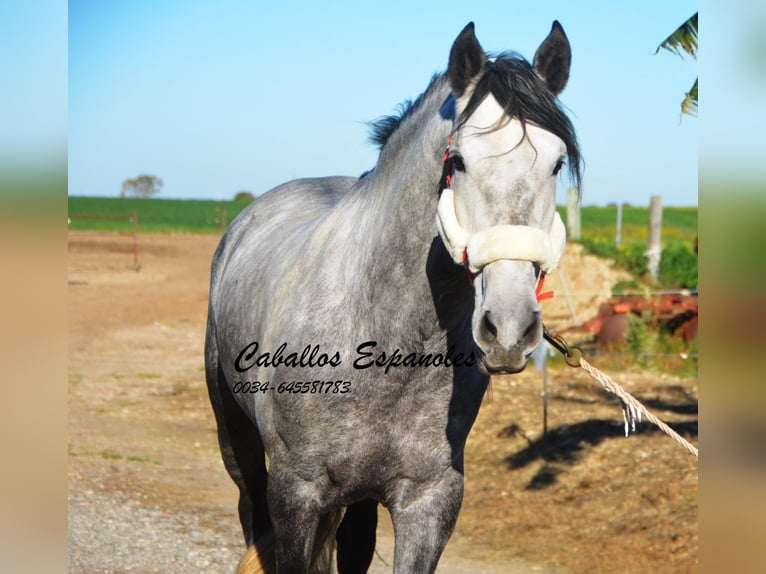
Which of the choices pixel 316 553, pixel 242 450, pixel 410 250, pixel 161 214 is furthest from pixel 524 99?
pixel 161 214

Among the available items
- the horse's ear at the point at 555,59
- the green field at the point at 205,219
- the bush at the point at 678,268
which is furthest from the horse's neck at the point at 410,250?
the green field at the point at 205,219

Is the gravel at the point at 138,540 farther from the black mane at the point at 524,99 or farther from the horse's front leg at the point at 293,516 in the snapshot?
the black mane at the point at 524,99

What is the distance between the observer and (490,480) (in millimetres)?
7023

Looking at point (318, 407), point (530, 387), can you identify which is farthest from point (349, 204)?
point (530, 387)

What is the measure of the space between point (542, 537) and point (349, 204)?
3452 mm

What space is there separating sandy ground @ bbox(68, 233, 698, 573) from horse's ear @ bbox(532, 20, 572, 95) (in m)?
3.10

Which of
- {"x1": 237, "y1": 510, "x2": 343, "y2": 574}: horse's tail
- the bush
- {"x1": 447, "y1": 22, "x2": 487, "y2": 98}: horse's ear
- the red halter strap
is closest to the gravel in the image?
{"x1": 237, "y1": 510, "x2": 343, "y2": 574}: horse's tail

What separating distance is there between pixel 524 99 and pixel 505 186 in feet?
0.88

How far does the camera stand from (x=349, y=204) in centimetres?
329

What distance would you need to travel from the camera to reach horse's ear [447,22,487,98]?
2492mm

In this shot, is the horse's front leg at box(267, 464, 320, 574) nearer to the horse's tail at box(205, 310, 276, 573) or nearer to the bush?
the horse's tail at box(205, 310, 276, 573)

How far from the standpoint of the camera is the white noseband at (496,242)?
230 centimetres

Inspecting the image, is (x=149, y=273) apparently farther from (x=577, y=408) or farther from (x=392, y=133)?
(x=392, y=133)

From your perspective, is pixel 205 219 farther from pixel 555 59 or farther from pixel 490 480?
pixel 555 59
